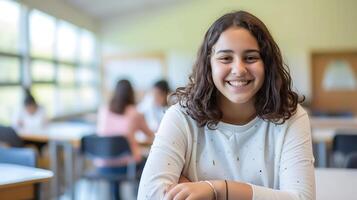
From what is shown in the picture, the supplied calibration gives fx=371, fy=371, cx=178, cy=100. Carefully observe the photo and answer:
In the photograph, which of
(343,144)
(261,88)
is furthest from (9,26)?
(261,88)

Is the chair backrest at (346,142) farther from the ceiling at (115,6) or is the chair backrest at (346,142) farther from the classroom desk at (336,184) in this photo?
the ceiling at (115,6)

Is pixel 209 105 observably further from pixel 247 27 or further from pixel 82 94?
pixel 82 94

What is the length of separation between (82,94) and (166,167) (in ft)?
20.6

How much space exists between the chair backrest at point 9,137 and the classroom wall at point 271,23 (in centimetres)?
317

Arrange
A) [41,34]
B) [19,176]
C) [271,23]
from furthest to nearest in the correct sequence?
[271,23] → [41,34] → [19,176]

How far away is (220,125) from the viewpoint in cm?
113

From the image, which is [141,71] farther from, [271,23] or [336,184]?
[336,184]

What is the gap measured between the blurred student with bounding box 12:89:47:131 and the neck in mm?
3549

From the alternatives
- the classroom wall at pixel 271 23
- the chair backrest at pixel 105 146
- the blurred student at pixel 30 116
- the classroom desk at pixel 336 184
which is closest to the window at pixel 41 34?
the blurred student at pixel 30 116

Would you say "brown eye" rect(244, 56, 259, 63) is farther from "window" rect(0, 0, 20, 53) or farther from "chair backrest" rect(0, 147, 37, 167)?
"window" rect(0, 0, 20, 53)

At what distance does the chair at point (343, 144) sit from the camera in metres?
2.96

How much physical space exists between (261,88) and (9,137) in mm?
2875

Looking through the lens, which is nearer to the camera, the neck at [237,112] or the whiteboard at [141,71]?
the neck at [237,112]

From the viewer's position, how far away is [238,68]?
1.04 meters
